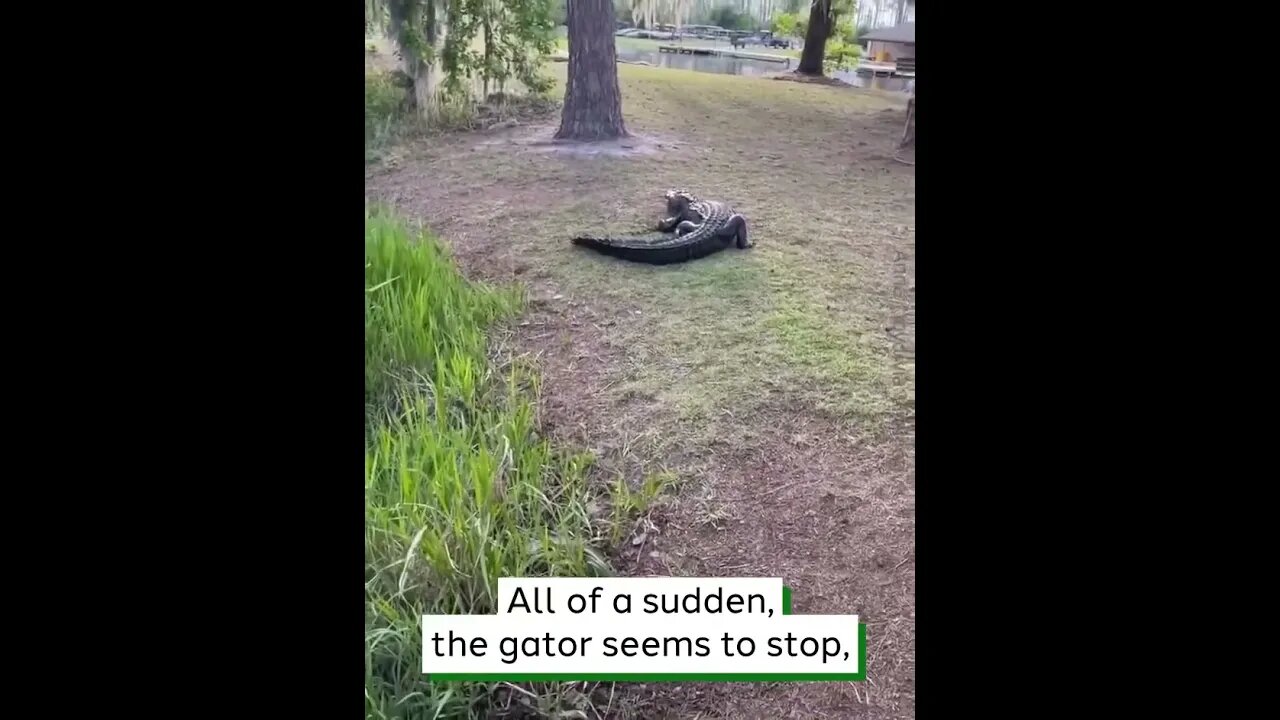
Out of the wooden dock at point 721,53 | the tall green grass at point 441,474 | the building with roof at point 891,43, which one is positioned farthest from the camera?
the wooden dock at point 721,53

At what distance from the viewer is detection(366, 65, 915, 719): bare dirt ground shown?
2127 mm

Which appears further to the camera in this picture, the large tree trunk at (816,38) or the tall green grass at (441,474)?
the large tree trunk at (816,38)

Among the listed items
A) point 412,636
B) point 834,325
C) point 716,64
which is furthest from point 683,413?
point 716,64

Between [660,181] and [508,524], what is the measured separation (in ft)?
3.22

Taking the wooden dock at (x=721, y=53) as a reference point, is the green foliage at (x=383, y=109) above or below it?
below

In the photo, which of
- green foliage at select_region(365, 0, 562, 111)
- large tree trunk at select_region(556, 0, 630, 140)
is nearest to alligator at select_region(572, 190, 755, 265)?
large tree trunk at select_region(556, 0, 630, 140)

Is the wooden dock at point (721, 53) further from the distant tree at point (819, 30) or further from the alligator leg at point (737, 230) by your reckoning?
the alligator leg at point (737, 230)

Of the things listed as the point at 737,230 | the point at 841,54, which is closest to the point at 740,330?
the point at 737,230

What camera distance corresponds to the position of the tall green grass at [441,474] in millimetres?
2047

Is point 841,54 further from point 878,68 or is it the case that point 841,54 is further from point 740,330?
point 740,330

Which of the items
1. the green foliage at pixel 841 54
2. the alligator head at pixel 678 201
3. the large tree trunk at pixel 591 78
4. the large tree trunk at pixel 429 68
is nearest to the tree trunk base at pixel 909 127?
the green foliage at pixel 841 54

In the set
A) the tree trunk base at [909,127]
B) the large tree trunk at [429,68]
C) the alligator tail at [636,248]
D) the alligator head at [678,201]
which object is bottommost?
the alligator tail at [636,248]
